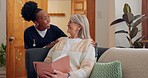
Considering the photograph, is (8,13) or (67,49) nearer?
(67,49)

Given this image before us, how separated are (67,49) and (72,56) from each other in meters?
0.10

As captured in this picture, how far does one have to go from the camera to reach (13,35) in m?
4.39

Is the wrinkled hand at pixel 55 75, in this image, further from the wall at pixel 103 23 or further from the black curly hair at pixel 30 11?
the wall at pixel 103 23

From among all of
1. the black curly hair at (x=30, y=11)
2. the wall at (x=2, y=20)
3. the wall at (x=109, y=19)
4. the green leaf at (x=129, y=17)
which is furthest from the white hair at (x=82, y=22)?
the wall at (x=2, y=20)

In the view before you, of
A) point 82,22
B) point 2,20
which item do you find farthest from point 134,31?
point 2,20

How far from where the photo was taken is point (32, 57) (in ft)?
8.88

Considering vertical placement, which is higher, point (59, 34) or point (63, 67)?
point (59, 34)

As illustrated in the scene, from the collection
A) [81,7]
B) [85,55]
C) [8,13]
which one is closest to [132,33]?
[85,55]

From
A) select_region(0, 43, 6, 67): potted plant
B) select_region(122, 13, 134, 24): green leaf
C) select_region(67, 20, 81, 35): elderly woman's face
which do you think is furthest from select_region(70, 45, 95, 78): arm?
select_region(0, 43, 6, 67): potted plant

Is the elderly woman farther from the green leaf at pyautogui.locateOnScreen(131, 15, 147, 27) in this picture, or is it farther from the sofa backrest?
the green leaf at pyautogui.locateOnScreen(131, 15, 147, 27)

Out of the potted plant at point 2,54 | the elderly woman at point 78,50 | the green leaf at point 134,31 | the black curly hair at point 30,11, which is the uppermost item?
the black curly hair at point 30,11

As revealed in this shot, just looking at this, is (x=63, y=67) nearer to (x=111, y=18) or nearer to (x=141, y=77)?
(x=141, y=77)

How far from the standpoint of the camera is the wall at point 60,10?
23.5 ft

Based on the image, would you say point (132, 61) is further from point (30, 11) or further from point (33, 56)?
point (30, 11)
